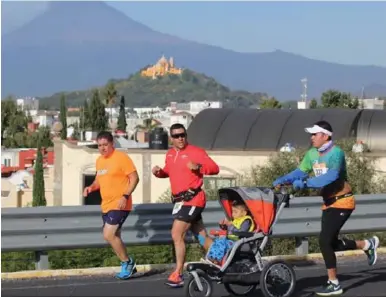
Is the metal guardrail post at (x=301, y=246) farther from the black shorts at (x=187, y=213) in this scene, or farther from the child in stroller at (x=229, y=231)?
the child in stroller at (x=229, y=231)

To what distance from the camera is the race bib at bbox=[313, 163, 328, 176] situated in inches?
370

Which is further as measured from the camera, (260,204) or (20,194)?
(20,194)

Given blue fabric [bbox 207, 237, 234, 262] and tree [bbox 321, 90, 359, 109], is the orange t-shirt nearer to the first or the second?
blue fabric [bbox 207, 237, 234, 262]

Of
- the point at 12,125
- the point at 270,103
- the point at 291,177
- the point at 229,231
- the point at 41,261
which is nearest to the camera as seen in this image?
the point at 229,231

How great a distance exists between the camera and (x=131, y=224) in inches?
442

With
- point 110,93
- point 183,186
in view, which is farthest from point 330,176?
point 110,93

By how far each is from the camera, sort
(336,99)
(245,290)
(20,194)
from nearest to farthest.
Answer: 1. (245,290)
2. (20,194)
3. (336,99)

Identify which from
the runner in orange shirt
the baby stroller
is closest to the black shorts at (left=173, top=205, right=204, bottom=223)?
the runner in orange shirt

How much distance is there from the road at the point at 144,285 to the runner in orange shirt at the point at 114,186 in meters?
0.47

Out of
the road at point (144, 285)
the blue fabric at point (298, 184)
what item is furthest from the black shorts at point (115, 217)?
the blue fabric at point (298, 184)

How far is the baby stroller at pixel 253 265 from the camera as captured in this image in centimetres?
899

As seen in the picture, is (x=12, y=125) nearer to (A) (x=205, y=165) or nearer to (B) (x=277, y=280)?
(A) (x=205, y=165)

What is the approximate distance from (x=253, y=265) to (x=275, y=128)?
3918 cm

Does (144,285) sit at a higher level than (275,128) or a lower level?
higher
